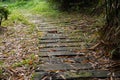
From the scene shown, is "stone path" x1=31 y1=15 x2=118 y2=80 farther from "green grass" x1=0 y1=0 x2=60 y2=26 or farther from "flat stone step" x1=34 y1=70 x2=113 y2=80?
"green grass" x1=0 y1=0 x2=60 y2=26

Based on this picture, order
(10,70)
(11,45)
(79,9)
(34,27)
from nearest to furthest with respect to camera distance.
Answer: (10,70)
(11,45)
(34,27)
(79,9)

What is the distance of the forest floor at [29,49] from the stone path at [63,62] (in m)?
0.07

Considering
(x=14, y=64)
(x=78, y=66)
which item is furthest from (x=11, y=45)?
(x=78, y=66)

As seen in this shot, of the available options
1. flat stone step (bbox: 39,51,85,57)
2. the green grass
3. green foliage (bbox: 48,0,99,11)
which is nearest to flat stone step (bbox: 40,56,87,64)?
flat stone step (bbox: 39,51,85,57)

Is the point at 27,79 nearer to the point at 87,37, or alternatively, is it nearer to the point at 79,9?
the point at 87,37

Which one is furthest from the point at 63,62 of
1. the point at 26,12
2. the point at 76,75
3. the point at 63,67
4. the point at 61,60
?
the point at 26,12

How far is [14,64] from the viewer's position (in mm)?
4227

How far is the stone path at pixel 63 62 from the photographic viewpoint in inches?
142

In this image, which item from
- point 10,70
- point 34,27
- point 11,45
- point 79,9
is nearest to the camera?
point 10,70

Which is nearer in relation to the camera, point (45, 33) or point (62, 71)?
point (62, 71)

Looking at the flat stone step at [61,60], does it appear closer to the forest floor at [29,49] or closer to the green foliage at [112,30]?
the forest floor at [29,49]

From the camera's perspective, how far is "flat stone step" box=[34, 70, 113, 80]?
353cm

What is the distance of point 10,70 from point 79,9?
7.20 metres

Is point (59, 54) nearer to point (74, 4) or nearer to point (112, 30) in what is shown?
point (112, 30)
